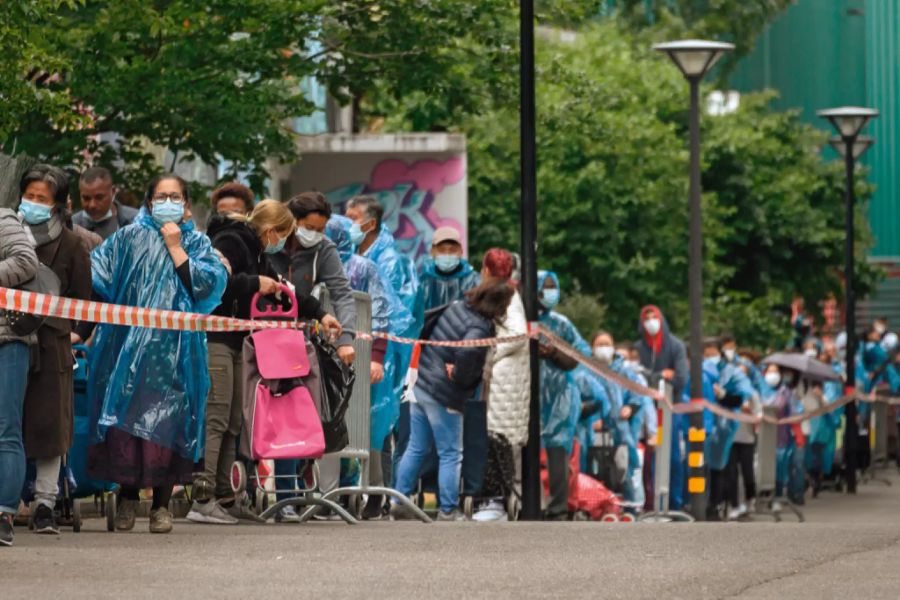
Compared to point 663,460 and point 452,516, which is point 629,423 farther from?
point 452,516

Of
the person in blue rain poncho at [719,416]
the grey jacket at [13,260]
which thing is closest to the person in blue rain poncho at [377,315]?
the grey jacket at [13,260]

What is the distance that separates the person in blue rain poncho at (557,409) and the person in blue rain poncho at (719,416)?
536 cm

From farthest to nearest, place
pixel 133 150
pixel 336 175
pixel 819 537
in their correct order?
1. pixel 336 175
2. pixel 133 150
3. pixel 819 537

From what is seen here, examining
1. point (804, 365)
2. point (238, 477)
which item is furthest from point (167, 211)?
point (804, 365)

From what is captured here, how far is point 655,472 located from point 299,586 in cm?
1227

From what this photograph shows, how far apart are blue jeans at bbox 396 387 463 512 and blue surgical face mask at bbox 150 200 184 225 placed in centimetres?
368

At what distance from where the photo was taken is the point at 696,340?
22156 mm

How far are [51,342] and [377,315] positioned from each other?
14.2 feet

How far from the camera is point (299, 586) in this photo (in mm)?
9234

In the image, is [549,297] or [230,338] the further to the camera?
[549,297]

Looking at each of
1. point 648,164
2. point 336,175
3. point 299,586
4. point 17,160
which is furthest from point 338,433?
point 648,164

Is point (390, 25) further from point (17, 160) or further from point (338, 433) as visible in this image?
point (17, 160)

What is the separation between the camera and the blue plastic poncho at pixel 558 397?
17438 mm

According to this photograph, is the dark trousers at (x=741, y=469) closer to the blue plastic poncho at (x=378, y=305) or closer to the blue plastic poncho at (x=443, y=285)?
the blue plastic poncho at (x=443, y=285)
